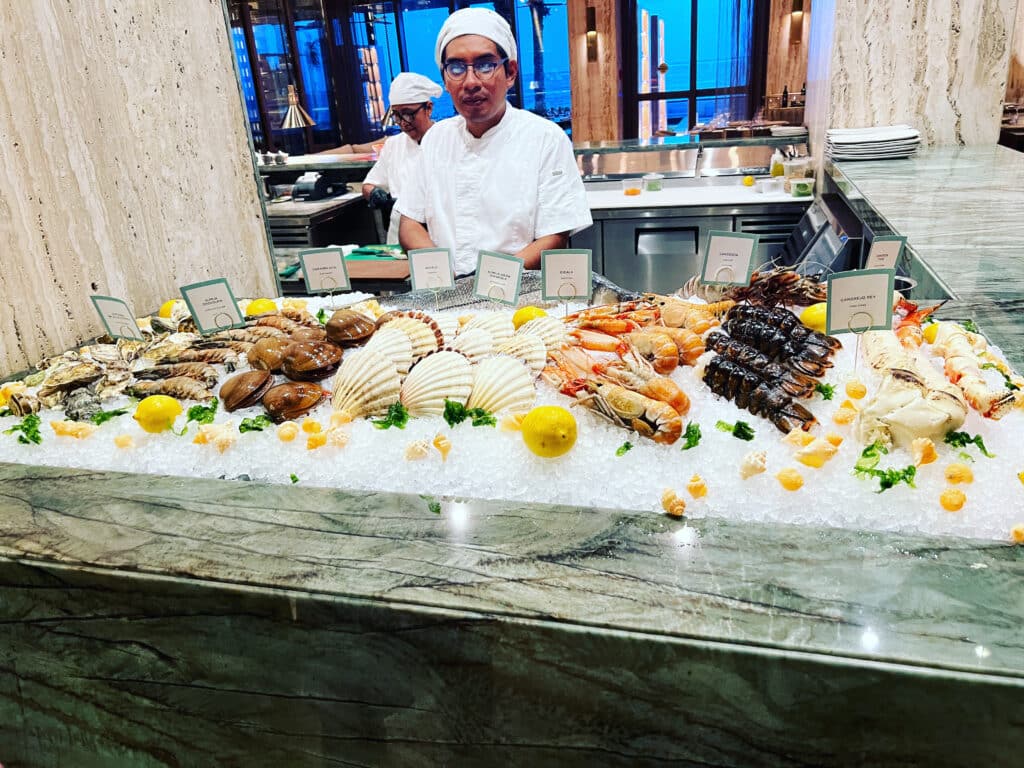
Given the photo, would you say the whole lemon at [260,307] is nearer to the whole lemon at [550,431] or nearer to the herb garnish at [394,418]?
the herb garnish at [394,418]

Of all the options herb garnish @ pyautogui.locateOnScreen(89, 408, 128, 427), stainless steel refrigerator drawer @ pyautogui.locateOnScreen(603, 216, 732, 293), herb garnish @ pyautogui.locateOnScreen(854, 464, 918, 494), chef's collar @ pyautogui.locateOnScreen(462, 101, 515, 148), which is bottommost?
stainless steel refrigerator drawer @ pyautogui.locateOnScreen(603, 216, 732, 293)

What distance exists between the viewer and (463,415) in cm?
135

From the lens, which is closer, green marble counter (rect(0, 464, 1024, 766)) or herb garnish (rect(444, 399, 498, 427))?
green marble counter (rect(0, 464, 1024, 766))

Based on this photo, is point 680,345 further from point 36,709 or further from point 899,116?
point 899,116

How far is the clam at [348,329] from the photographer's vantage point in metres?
1.69

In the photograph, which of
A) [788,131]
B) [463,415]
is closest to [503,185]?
[463,415]

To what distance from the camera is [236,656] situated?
3.50 ft

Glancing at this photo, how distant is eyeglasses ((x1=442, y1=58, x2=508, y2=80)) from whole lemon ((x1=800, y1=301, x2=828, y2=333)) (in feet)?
5.61

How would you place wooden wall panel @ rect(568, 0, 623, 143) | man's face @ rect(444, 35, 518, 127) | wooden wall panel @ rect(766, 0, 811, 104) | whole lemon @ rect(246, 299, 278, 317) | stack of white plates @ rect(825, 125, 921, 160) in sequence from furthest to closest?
wooden wall panel @ rect(568, 0, 623, 143)
wooden wall panel @ rect(766, 0, 811, 104)
stack of white plates @ rect(825, 125, 921, 160)
man's face @ rect(444, 35, 518, 127)
whole lemon @ rect(246, 299, 278, 317)

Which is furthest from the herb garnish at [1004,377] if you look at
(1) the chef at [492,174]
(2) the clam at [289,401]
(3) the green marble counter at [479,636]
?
(1) the chef at [492,174]

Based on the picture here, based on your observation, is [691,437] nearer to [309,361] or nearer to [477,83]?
[309,361]

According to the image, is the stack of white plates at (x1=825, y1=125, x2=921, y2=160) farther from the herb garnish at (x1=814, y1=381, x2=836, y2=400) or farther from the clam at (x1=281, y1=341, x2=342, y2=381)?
the clam at (x1=281, y1=341, x2=342, y2=381)

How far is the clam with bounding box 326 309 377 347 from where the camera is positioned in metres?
1.69

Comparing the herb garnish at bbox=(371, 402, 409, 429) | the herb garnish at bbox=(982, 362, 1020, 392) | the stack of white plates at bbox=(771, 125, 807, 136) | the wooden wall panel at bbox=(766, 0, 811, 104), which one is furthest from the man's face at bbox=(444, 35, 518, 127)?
the wooden wall panel at bbox=(766, 0, 811, 104)
